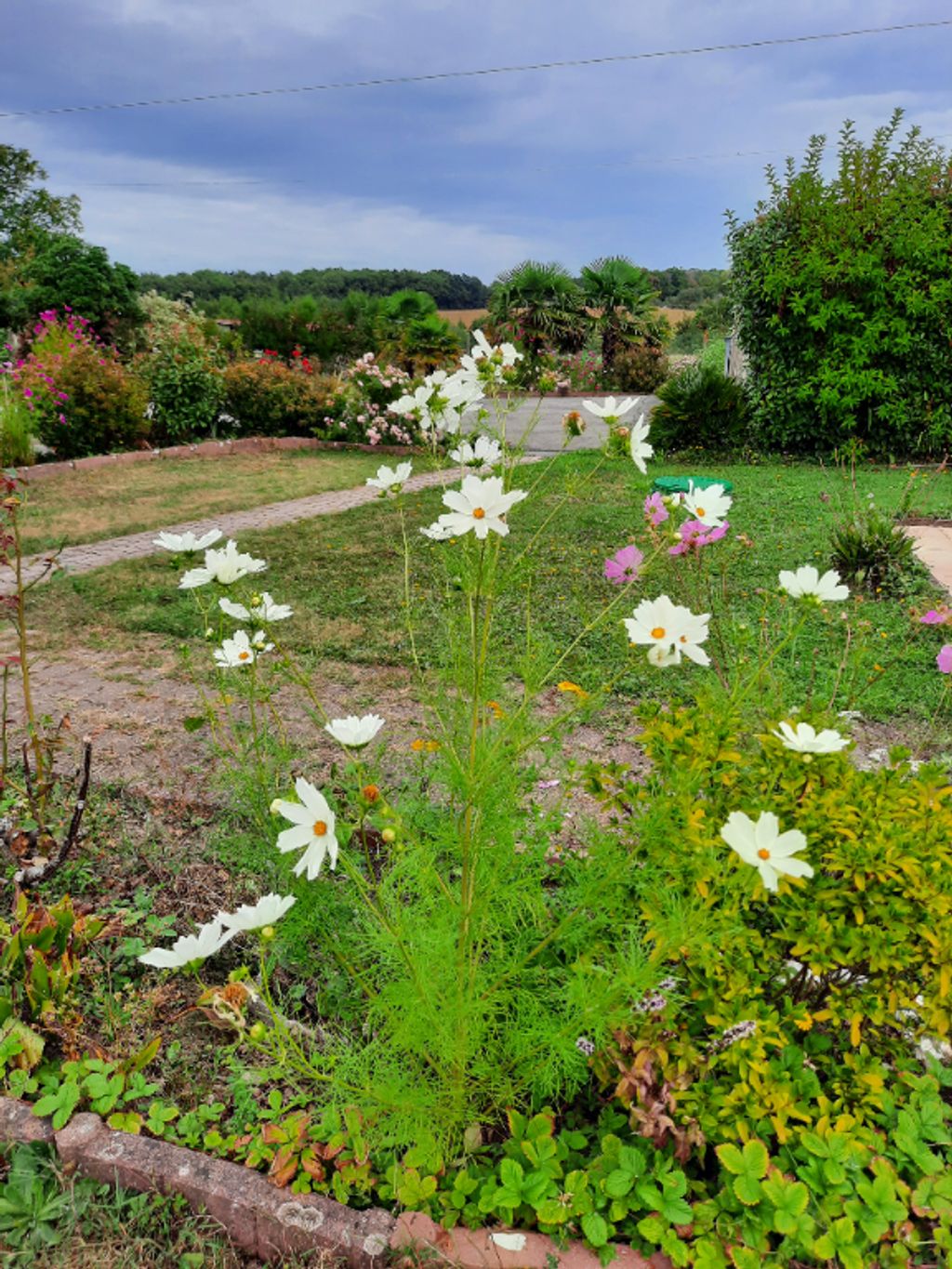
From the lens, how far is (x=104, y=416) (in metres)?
9.01

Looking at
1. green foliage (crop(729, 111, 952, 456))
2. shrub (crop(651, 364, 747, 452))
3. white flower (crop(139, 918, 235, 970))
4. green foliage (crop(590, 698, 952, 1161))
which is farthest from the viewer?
shrub (crop(651, 364, 747, 452))

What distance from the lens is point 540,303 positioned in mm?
18875

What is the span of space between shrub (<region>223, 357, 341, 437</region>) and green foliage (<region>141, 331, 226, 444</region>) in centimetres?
35

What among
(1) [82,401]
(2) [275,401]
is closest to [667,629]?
(1) [82,401]

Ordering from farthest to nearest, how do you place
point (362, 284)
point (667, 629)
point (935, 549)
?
point (362, 284) < point (935, 549) < point (667, 629)

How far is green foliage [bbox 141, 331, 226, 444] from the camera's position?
9.84m

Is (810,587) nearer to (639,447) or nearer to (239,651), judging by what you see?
(639,447)

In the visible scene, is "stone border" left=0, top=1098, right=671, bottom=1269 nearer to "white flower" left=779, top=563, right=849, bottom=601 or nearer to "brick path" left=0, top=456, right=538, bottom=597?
"white flower" left=779, top=563, right=849, bottom=601

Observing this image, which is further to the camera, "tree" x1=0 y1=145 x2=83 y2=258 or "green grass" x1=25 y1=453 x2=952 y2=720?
"tree" x1=0 y1=145 x2=83 y2=258

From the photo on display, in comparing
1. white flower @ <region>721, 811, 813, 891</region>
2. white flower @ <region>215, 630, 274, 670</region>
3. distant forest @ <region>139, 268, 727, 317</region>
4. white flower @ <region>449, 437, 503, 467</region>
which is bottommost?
white flower @ <region>215, 630, 274, 670</region>

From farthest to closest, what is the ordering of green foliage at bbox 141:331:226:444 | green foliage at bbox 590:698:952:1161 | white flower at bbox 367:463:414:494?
1. green foliage at bbox 141:331:226:444
2. white flower at bbox 367:463:414:494
3. green foliage at bbox 590:698:952:1161

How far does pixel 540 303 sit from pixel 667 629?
759 inches

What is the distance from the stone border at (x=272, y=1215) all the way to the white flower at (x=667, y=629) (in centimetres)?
85

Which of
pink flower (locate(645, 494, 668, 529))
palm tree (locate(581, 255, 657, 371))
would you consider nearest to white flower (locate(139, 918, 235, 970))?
pink flower (locate(645, 494, 668, 529))
